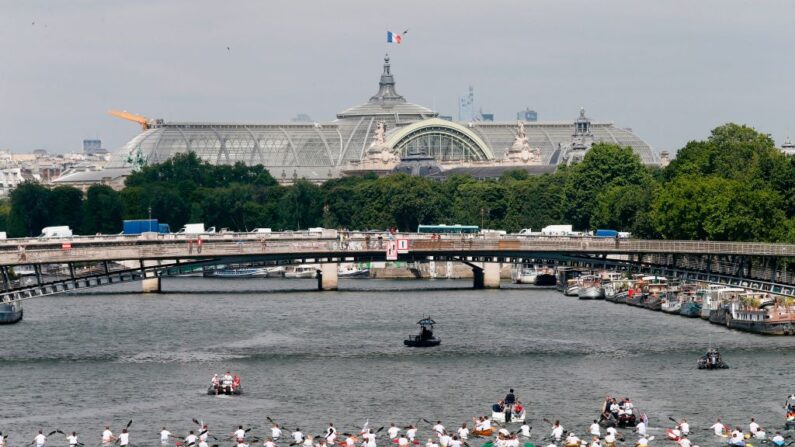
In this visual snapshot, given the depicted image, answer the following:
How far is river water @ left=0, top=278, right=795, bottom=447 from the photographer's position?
11419 cm

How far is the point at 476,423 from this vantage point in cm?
10956

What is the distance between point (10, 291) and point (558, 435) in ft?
151

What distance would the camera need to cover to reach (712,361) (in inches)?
5133

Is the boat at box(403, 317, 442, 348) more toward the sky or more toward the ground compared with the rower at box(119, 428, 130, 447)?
more toward the sky

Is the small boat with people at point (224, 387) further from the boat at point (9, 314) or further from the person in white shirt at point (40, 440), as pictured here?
the boat at point (9, 314)

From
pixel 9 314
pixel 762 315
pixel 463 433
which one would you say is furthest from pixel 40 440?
pixel 762 315

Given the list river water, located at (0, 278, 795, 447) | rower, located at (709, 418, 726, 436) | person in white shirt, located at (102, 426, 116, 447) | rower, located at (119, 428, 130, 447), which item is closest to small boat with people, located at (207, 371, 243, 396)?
river water, located at (0, 278, 795, 447)

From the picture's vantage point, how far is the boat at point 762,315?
151625mm

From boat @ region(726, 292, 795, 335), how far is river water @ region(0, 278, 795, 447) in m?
1.92

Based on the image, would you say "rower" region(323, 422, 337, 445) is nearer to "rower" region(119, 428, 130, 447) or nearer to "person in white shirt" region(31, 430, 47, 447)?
"rower" region(119, 428, 130, 447)

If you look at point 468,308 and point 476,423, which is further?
point 468,308

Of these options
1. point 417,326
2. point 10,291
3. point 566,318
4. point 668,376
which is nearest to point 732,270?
point 566,318

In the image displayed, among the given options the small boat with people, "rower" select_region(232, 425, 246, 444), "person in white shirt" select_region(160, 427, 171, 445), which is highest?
the small boat with people

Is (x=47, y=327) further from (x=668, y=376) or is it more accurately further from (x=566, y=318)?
(x=668, y=376)
